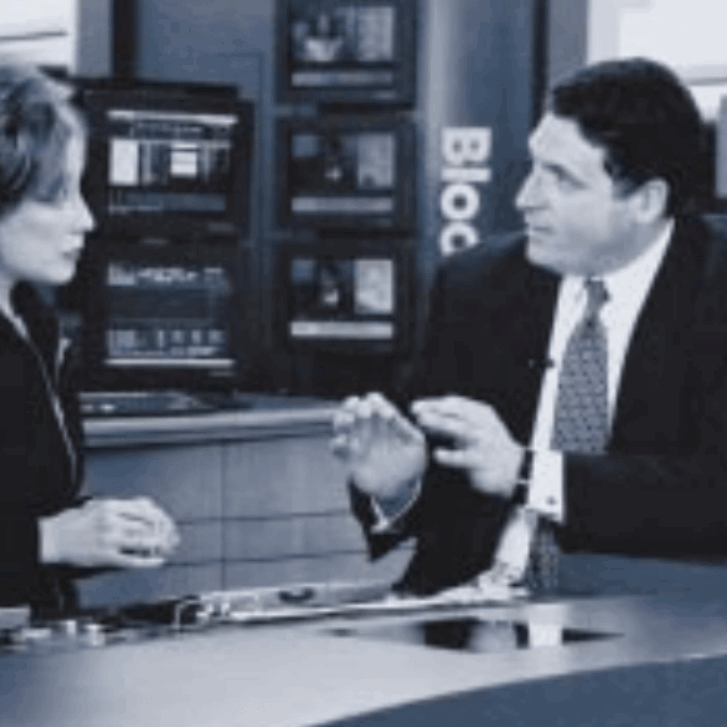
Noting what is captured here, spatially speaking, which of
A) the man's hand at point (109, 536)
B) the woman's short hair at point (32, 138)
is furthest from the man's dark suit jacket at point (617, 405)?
the woman's short hair at point (32, 138)

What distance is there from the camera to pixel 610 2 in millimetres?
→ 5230

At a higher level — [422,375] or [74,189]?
[74,189]

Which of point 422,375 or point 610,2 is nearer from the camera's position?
point 422,375

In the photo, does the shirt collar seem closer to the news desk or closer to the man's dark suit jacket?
the man's dark suit jacket

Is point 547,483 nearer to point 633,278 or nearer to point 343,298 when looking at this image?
point 633,278

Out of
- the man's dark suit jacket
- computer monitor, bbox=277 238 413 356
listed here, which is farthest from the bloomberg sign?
the man's dark suit jacket

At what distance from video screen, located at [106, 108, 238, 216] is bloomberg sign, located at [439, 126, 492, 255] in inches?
23.3

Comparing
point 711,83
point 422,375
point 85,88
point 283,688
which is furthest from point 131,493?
point 283,688

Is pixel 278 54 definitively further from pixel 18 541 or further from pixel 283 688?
pixel 283 688

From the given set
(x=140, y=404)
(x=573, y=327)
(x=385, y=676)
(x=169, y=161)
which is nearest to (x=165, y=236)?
(x=169, y=161)

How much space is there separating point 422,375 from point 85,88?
167cm

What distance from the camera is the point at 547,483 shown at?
9.18 feet

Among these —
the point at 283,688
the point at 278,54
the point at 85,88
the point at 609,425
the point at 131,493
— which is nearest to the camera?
the point at 283,688

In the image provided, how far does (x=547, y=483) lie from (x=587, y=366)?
0.29 meters
